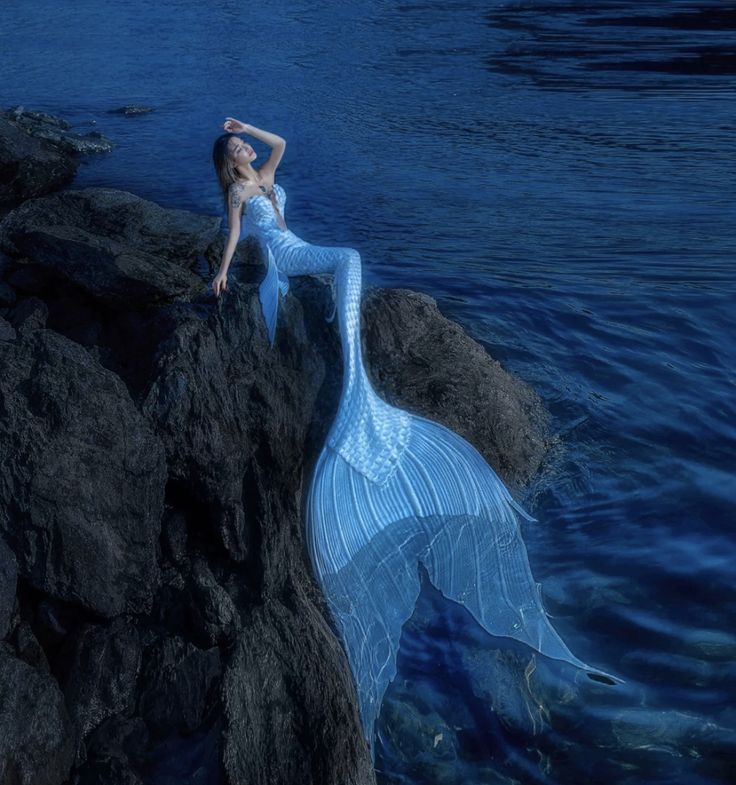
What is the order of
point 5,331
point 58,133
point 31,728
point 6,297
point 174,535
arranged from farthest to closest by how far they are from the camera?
1. point 58,133
2. point 6,297
3. point 5,331
4. point 174,535
5. point 31,728

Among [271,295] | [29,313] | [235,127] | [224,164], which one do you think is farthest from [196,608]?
[29,313]

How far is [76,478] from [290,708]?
1621 mm

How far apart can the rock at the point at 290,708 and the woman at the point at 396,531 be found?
0.63 ft

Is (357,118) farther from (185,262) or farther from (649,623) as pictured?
(649,623)

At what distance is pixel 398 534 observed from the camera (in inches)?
216

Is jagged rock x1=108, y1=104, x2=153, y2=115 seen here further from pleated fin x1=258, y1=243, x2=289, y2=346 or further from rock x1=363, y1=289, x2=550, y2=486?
pleated fin x1=258, y1=243, x2=289, y2=346

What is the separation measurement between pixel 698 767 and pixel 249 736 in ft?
6.91

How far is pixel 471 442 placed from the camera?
6.29 metres

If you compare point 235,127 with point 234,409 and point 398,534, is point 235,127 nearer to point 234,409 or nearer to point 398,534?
point 234,409

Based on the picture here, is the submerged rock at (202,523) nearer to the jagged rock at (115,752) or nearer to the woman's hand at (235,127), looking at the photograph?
the jagged rock at (115,752)

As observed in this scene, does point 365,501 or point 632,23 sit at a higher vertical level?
point 632,23

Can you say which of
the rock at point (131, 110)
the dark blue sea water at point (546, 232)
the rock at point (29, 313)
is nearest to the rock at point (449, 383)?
the dark blue sea water at point (546, 232)

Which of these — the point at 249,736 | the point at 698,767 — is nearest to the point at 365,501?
the point at 249,736

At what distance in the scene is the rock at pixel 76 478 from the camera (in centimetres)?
516
